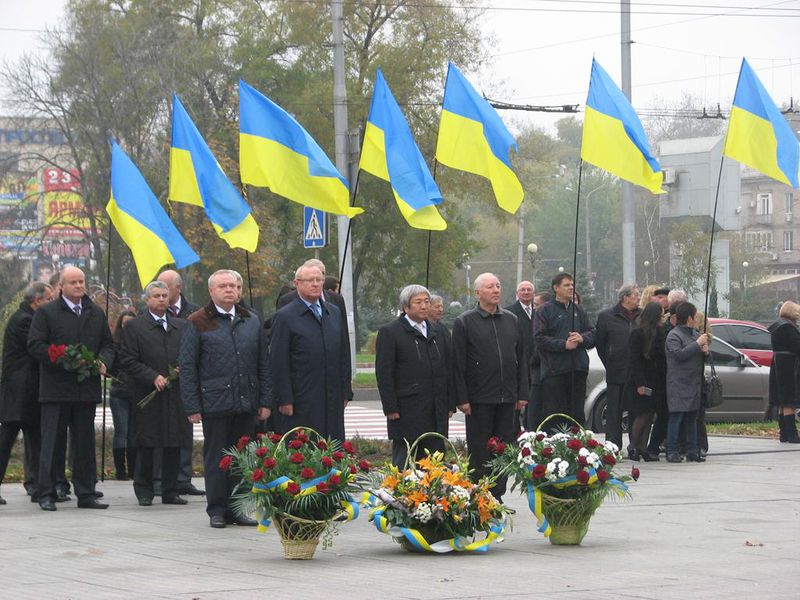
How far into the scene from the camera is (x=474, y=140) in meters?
13.4

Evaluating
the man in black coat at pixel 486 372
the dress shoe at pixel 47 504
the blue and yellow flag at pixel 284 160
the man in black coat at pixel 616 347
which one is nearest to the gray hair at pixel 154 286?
the blue and yellow flag at pixel 284 160

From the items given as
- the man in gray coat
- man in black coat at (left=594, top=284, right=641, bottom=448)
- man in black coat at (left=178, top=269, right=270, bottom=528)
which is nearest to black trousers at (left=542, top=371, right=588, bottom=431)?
man in black coat at (left=594, top=284, right=641, bottom=448)

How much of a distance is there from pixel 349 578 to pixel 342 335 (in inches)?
121

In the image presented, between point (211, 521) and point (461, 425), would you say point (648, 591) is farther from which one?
point (461, 425)

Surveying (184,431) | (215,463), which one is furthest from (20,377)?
(215,463)

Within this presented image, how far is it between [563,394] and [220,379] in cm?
465

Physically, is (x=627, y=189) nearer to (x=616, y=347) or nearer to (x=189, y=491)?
(x=616, y=347)

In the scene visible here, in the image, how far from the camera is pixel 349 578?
27.0ft

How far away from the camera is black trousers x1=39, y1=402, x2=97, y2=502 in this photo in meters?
12.0

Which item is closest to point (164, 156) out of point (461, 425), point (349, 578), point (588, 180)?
point (461, 425)

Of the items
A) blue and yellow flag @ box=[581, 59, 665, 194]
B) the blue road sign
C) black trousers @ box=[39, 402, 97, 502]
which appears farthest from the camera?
the blue road sign

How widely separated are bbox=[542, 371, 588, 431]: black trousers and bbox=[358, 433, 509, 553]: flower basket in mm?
4941

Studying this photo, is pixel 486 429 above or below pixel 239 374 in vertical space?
below

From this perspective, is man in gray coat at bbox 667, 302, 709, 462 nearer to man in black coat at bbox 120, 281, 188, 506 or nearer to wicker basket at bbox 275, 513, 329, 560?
man in black coat at bbox 120, 281, 188, 506
